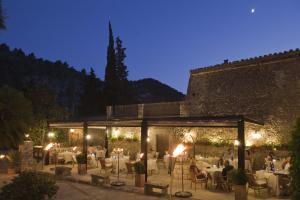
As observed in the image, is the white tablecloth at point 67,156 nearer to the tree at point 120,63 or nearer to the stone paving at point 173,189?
the stone paving at point 173,189

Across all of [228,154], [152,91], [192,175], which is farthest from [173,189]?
[152,91]

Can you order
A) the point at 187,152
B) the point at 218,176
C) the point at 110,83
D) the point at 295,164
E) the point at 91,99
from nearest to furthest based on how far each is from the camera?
the point at 295,164 → the point at 218,176 → the point at 187,152 → the point at 110,83 → the point at 91,99

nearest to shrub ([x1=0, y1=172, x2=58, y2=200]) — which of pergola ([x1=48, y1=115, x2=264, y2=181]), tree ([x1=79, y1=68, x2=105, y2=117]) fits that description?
pergola ([x1=48, y1=115, x2=264, y2=181])

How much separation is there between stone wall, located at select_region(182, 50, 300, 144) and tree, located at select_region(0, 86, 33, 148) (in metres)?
11.6

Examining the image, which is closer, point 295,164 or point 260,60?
point 295,164

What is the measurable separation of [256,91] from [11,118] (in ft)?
39.8

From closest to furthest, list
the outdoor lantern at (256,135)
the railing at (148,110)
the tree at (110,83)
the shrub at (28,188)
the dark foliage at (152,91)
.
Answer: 1. the shrub at (28,188)
2. the outdoor lantern at (256,135)
3. the railing at (148,110)
4. the tree at (110,83)
5. the dark foliage at (152,91)

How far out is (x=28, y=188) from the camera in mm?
7668

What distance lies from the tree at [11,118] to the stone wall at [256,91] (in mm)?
11600

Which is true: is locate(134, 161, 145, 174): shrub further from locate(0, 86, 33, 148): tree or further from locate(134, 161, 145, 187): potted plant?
locate(0, 86, 33, 148): tree

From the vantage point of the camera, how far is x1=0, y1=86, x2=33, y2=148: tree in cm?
711

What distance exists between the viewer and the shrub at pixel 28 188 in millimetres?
7578

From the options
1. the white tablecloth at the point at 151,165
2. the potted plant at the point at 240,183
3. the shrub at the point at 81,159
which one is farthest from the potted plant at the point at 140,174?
the shrub at the point at 81,159

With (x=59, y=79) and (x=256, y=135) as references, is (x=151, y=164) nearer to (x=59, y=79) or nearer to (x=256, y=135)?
(x=256, y=135)
